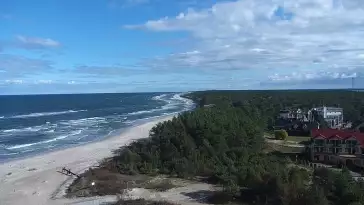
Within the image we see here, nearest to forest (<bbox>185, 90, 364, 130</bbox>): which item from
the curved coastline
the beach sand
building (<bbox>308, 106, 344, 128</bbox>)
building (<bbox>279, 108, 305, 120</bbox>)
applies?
building (<bbox>279, 108, 305, 120</bbox>)

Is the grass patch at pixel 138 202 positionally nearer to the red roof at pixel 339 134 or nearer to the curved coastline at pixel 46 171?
the curved coastline at pixel 46 171

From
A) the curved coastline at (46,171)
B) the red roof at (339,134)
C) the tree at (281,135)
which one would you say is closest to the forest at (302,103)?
the tree at (281,135)

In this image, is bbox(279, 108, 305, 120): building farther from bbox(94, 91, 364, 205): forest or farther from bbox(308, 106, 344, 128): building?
bbox(94, 91, 364, 205): forest

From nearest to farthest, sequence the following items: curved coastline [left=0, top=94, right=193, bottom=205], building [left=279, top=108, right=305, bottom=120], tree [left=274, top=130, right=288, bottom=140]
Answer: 1. curved coastline [left=0, top=94, right=193, bottom=205]
2. tree [left=274, top=130, right=288, bottom=140]
3. building [left=279, top=108, right=305, bottom=120]

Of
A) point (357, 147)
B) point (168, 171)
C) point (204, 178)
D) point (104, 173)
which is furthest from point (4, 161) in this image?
point (357, 147)

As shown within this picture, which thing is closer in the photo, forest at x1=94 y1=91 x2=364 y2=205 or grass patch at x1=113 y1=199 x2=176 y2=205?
forest at x1=94 y1=91 x2=364 y2=205

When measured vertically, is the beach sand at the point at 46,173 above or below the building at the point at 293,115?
below

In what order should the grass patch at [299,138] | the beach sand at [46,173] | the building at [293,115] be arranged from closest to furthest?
the beach sand at [46,173]
the grass patch at [299,138]
the building at [293,115]
